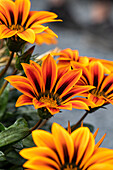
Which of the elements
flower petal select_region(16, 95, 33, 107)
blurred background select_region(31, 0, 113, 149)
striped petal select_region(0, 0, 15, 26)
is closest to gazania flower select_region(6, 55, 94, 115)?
flower petal select_region(16, 95, 33, 107)

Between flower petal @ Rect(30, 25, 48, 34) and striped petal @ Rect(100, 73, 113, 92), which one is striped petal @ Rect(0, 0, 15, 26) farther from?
striped petal @ Rect(100, 73, 113, 92)

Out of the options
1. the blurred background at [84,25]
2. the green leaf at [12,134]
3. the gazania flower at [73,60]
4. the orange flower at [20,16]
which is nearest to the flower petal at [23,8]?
the orange flower at [20,16]

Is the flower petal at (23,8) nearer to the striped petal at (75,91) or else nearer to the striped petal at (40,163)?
the striped petal at (75,91)

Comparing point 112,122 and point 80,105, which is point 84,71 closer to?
point 80,105

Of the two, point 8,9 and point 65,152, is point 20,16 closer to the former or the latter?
point 8,9

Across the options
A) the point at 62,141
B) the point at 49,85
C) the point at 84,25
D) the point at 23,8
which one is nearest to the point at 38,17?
the point at 23,8

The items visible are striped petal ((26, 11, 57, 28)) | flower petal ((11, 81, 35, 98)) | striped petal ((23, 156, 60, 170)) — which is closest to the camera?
striped petal ((23, 156, 60, 170))
